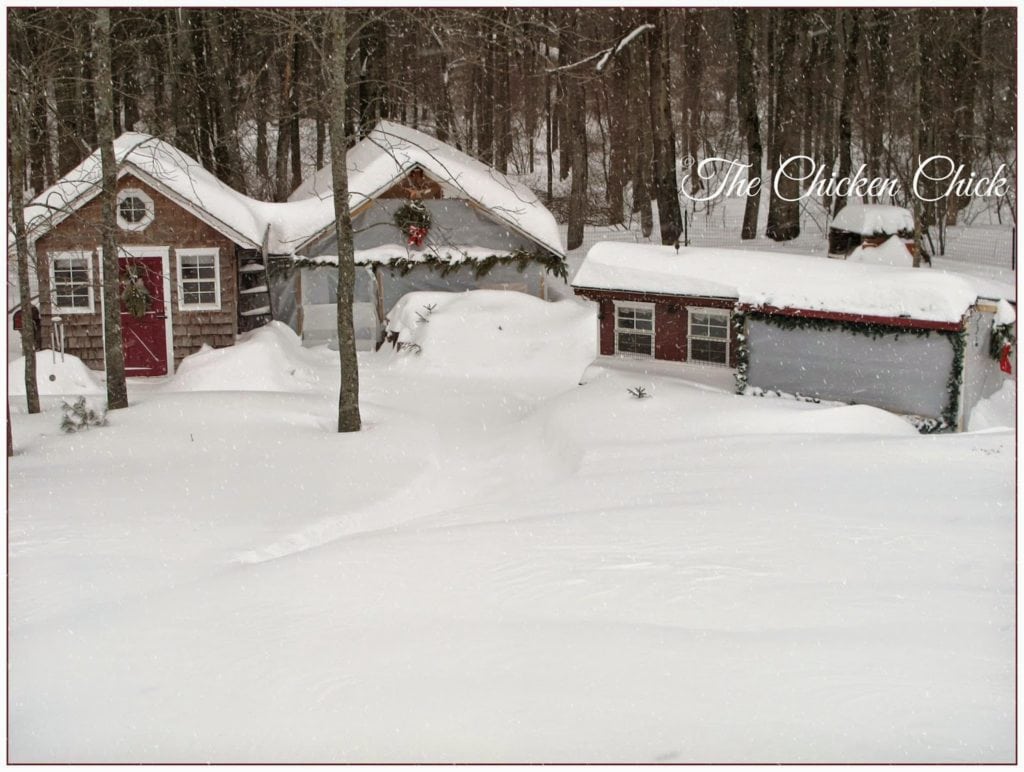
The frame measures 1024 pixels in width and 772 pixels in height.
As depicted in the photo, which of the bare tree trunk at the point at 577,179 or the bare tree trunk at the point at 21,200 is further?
the bare tree trunk at the point at 577,179

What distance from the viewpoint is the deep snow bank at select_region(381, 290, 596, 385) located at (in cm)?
2136

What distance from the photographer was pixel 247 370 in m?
19.5

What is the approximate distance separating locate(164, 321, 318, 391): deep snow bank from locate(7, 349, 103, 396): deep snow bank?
53.8 inches

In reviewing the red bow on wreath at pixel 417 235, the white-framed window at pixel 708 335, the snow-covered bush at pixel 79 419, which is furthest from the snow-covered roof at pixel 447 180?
the snow-covered bush at pixel 79 419

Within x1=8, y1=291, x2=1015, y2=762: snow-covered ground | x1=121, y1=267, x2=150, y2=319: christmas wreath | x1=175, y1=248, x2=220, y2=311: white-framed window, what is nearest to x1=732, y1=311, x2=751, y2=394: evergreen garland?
x1=8, y1=291, x2=1015, y2=762: snow-covered ground

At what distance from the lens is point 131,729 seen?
21.1 feet

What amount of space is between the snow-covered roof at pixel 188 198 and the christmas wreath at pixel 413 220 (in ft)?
4.75

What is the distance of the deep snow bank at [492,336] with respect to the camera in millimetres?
21359

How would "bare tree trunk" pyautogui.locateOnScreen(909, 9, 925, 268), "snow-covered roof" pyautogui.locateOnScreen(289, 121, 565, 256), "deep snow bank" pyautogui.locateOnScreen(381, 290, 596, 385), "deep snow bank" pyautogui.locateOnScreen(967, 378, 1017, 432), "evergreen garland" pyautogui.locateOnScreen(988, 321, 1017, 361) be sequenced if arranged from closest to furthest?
"deep snow bank" pyautogui.locateOnScreen(967, 378, 1017, 432) → "evergreen garland" pyautogui.locateOnScreen(988, 321, 1017, 361) → "bare tree trunk" pyautogui.locateOnScreen(909, 9, 925, 268) → "deep snow bank" pyautogui.locateOnScreen(381, 290, 596, 385) → "snow-covered roof" pyautogui.locateOnScreen(289, 121, 565, 256)

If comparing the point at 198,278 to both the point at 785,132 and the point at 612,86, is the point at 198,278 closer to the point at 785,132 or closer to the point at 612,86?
the point at 785,132

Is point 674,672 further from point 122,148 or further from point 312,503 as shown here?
point 122,148

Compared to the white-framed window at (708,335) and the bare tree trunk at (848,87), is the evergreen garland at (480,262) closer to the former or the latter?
the white-framed window at (708,335)

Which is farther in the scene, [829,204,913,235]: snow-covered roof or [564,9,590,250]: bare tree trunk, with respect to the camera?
[564,9,590,250]: bare tree trunk

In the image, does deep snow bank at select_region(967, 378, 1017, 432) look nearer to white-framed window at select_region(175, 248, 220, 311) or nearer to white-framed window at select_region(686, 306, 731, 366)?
white-framed window at select_region(686, 306, 731, 366)
